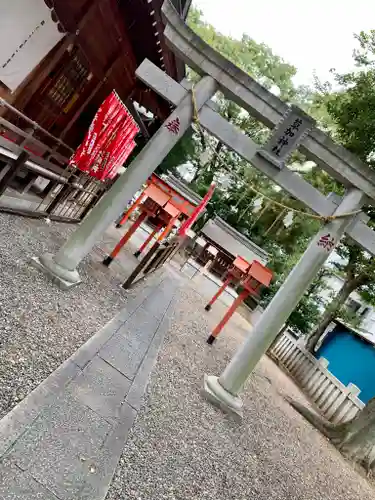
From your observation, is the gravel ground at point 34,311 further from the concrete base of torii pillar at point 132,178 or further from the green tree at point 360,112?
the green tree at point 360,112

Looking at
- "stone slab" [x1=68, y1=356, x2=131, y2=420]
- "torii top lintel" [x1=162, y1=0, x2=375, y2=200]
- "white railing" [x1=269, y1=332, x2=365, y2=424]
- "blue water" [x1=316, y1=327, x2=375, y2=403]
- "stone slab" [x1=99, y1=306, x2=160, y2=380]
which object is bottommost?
"stone slab" [x1=68, y1=356, x2=131, y2=420]

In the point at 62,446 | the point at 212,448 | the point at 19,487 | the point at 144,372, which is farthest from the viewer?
the point at 144,372

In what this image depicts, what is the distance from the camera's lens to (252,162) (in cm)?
664

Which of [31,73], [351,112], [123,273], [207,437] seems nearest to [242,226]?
[351,112]

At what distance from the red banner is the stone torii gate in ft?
6.79

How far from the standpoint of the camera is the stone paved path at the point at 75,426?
263cm

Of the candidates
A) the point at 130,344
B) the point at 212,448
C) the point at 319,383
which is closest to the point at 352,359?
the point at 319,383

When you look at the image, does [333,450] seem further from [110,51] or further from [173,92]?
[110,51]

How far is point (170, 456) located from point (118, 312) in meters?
3.16

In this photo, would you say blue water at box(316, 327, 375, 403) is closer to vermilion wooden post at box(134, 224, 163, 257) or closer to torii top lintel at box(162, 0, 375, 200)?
vermilion wooden post at box(134, 224, 163, 257)

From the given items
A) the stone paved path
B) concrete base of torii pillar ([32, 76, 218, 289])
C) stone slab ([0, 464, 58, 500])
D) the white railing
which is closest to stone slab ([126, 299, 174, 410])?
the stone paved path

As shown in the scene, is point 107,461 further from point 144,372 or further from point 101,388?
point 144,372

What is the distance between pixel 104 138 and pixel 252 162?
151 inches

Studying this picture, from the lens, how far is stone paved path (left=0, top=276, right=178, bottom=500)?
8.64 feet
